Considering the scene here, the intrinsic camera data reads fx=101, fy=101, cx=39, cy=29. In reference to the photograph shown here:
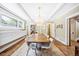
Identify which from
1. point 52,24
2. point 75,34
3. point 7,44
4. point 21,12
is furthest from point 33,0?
point 75,34

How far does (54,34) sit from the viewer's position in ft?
7.28

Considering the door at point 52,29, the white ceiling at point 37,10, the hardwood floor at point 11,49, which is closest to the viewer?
the hardwood floor at point 11,49

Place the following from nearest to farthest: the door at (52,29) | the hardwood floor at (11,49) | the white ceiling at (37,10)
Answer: the hardwood floor at (11,49)
the white ceiling at (37,10)
the door at (52,29)

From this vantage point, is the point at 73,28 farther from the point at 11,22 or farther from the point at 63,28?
the point at 11,22

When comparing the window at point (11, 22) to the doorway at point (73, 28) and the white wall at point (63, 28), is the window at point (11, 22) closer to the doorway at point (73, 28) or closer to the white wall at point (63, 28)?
the white wall at point (63, 28)

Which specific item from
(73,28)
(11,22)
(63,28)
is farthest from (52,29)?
(11,22)

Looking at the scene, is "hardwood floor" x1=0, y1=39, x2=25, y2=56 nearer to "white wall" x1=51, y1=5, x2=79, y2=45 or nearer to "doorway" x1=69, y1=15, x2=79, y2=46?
"white wall" x1=51, y1=5, x2=79, y2=45

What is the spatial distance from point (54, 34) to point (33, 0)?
944 mm

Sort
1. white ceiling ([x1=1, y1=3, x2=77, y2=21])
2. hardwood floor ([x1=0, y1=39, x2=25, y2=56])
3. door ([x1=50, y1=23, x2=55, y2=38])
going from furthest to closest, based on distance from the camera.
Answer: door ([x1=50, y1=23, x2=55, y2=38])
white ceiling ([x1=1, y1=3, x2=77, y2=21])
hardwood floor ([x1=0, y1=39, x2=25, y2=56])

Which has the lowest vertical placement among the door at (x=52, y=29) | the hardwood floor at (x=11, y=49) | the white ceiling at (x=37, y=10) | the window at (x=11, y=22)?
the hardwood floor at (x=11, y=49)

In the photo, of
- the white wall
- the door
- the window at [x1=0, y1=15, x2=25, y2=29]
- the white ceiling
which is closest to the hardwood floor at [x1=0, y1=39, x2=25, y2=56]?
the window at [x1=0, y1=15, x2=25, y2=29]

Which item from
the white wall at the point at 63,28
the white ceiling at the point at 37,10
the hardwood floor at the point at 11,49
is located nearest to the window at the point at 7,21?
the white ceiling at the point at 37,10

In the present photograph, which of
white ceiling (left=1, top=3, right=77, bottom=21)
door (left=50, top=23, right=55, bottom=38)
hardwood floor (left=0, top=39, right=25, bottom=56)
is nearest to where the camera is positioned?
hardwood floor (left=0, top=39, right=25, bottom=56)

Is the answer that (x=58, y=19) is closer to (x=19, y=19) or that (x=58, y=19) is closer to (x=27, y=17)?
(x=27, y=17)
